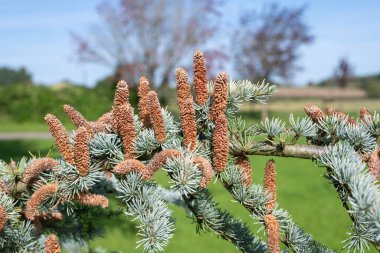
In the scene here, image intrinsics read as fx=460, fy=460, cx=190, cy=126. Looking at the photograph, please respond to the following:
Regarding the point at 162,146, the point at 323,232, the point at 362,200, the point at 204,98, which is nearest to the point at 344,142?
the point at 362,200

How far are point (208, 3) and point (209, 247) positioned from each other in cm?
2429

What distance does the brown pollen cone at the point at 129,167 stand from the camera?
57.2 inches

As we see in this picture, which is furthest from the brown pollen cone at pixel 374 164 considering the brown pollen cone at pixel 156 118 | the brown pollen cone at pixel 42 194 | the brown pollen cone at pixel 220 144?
the brown pollen cone at pixel 42 194

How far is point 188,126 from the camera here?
1507 mm

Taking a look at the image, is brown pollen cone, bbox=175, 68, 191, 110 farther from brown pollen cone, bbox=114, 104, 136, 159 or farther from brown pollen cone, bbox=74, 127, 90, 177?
brown pollen cone, bbox=74, 127, 90, 177

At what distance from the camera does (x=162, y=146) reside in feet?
4.98

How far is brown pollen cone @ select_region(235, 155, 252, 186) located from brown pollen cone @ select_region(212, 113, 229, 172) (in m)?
0.09

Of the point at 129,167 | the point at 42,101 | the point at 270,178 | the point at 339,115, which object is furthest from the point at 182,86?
the point at 42,101

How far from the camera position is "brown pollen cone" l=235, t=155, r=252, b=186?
153 cm

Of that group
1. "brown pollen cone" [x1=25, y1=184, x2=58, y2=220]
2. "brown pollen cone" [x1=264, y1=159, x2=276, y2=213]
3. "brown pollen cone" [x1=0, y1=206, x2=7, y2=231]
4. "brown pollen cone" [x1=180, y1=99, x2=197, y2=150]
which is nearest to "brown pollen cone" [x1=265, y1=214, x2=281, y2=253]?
"brown pollen cone" [x1=264, y1=159, x2=276, y2=213]


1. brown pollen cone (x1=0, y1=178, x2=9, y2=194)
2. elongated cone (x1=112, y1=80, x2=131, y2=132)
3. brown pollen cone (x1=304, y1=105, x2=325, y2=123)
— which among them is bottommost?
brown pollen cone (x1=0, y1=178, x2=9, y2=194)

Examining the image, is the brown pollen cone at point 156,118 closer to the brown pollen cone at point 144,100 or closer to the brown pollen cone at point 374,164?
the brown pollen cone at point 144,100

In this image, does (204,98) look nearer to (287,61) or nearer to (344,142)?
(344,142)

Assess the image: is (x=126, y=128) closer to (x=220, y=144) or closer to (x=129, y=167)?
(x=129, y=167)
